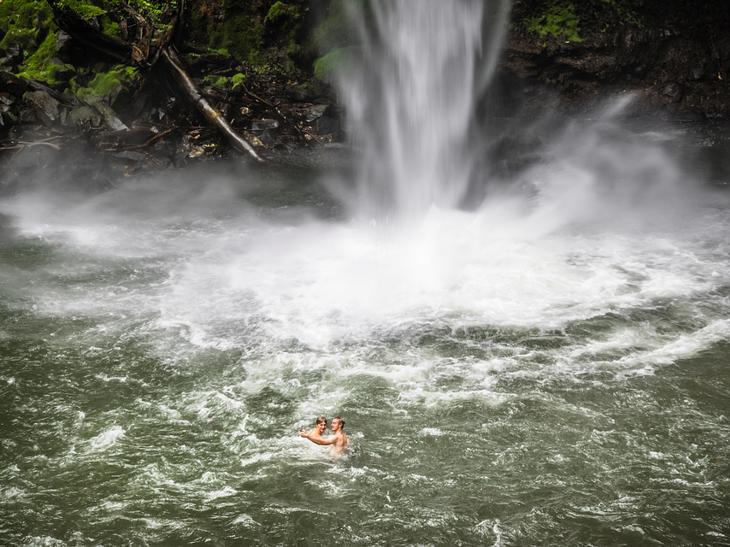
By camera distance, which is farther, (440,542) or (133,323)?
(133,323)

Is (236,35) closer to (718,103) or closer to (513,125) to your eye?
(513,125)

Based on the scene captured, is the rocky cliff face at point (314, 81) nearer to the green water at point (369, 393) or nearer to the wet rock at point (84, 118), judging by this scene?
the wet rock at point (84, 118)

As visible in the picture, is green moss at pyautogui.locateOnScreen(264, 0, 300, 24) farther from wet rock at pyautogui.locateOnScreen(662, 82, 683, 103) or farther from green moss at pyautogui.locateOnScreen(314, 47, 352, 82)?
wet rock at pyautogui.locateOnScreen(662, 82, 683, 103)

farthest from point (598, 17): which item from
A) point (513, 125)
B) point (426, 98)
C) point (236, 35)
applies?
point (236, 35)

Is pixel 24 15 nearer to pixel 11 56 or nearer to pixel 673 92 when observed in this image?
pixel 11 56

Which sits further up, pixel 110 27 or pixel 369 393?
pixel 110 27

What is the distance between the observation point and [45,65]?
2058 cm

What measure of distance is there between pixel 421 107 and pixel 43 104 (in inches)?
459

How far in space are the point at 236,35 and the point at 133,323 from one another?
16.1m

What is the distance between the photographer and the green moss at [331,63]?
2078 centimetres

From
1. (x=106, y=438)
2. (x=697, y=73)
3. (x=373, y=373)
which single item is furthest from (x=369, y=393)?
(x=697, y=73)

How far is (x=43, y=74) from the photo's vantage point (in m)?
20.2

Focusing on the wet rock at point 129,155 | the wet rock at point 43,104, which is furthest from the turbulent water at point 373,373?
the wet rock at point 43,104

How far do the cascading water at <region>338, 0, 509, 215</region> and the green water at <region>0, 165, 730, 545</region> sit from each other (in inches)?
145
